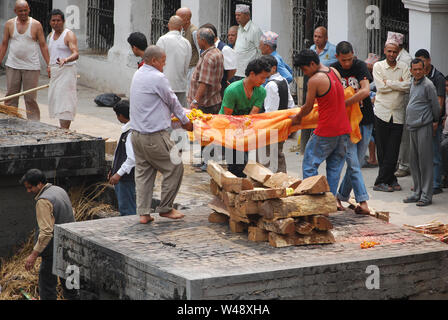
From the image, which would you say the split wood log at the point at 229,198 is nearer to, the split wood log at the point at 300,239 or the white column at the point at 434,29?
the split wood log at the point at 300,239

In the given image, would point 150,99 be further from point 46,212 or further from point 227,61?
point 227,61

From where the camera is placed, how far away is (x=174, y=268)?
768 centimetres

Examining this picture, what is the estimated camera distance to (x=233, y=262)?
7836 mm

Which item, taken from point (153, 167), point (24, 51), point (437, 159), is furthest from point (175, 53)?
point (153, 167)

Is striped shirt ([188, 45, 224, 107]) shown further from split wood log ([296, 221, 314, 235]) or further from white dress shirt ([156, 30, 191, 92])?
split wood log ([296, 221, 314, 235])

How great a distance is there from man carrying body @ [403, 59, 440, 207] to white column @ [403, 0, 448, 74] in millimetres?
1284

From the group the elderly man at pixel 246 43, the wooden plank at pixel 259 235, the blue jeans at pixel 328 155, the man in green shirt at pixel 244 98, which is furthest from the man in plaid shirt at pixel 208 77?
the wooden plank at pixel 259 235

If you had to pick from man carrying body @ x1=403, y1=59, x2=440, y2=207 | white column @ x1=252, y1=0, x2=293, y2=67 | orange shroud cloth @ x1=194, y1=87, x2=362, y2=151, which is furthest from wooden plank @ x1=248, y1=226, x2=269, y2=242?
white column @ x1=252, y1=0, x2=293, y2=67

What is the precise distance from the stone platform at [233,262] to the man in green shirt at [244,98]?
1212 mm

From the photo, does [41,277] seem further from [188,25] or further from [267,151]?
[188,25]

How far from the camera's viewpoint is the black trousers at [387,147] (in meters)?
11.9

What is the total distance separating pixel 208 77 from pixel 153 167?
121 inches

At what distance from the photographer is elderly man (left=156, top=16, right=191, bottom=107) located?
12898 mm

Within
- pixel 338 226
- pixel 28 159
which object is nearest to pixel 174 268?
pixel 338 226
